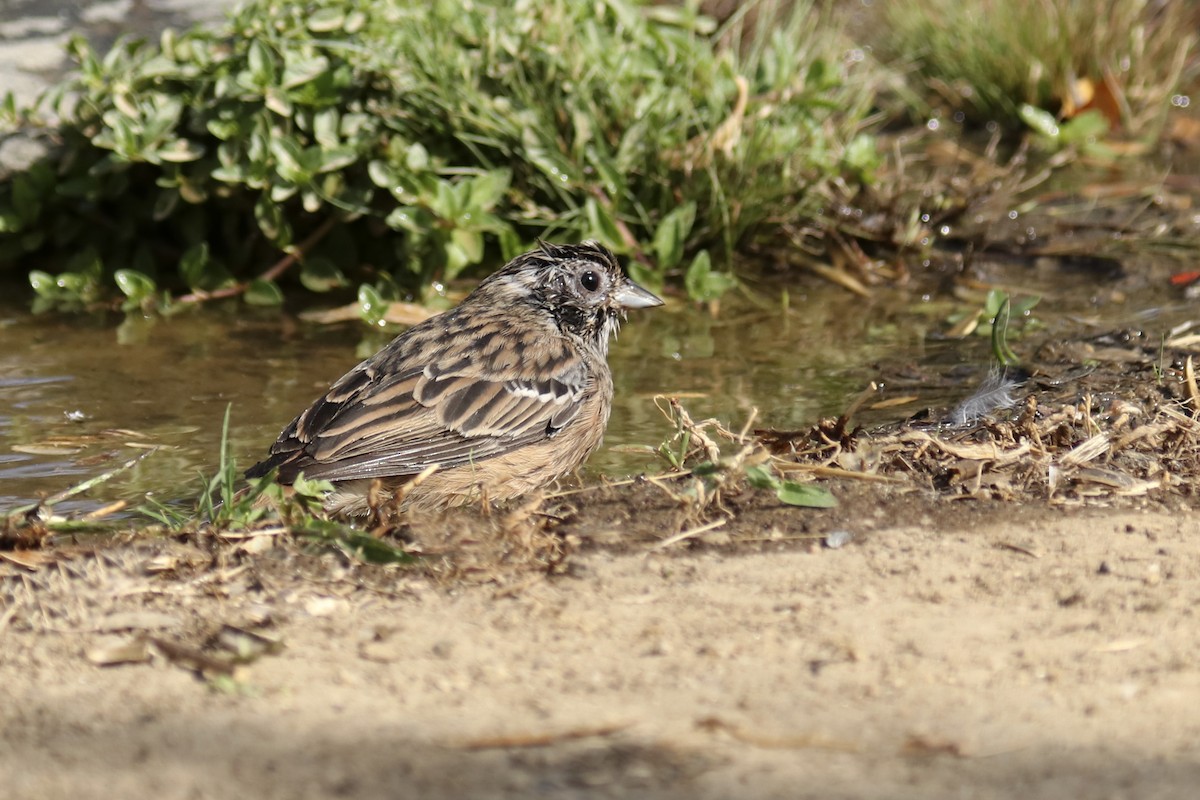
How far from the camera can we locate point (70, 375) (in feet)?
21.1

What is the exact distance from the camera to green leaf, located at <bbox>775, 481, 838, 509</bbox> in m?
4.09

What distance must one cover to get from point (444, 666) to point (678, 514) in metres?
1.10

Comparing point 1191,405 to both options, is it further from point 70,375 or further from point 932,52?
point 932,52

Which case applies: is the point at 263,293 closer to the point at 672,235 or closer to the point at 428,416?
the point at 672,235

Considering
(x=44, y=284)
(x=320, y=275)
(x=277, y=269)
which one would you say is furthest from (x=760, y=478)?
(x=44, y=284)

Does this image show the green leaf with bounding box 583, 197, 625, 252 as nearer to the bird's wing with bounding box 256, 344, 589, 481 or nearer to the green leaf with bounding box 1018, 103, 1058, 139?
the bird's wing with bounding box 256, 344, 589, 481

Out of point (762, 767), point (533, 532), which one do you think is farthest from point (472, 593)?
point (762, 767)

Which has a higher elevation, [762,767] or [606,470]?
[762,767]

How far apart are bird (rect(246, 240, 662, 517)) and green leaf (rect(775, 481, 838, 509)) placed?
2.94ft

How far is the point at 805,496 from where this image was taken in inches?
162

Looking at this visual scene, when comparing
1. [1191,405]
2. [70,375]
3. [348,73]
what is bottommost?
[70,375]

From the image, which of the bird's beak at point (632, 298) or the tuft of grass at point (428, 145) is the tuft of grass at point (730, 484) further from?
the tuft of grass at point (428, 145)

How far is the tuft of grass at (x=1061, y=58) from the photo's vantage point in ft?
30.7

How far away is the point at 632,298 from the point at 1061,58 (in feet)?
15.8
